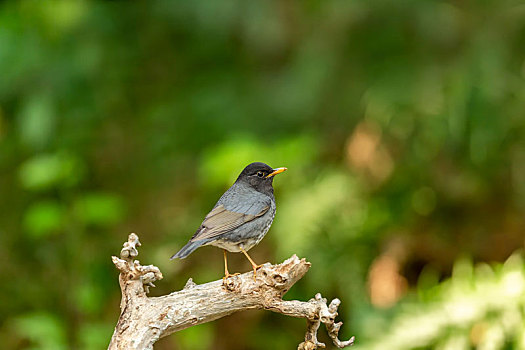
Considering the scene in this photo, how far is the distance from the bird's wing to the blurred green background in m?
2.24

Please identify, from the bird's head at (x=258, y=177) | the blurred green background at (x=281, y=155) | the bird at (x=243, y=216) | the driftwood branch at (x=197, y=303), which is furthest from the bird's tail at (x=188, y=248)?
the blurred green background at (x=281, y=155)

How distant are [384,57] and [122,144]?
8.82ft

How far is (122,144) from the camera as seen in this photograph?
247 inches

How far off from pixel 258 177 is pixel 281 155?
2.24m

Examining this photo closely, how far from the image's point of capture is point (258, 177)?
6.68ft

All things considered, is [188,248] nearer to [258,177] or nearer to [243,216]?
[243,216]

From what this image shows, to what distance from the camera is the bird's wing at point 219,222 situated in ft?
5.81

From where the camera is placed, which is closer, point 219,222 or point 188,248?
point 188,248

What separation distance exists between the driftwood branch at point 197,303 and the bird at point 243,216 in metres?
0.05

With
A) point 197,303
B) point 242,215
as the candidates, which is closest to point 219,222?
point 242,215

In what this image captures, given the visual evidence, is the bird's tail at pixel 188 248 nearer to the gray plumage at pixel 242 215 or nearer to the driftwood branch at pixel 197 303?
the gray plumage at pixel 242 215

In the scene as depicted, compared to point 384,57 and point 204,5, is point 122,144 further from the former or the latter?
point 384,57

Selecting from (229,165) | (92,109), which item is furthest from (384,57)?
(92,109)

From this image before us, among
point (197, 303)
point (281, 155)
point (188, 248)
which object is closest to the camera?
point (188, 248)
